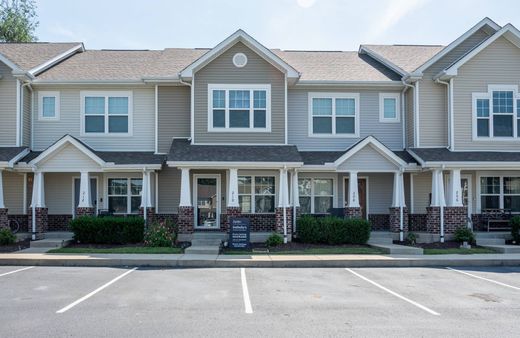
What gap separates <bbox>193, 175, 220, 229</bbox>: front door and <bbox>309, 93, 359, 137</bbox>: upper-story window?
4673 mm

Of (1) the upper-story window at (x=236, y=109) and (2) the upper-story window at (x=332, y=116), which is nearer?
(1) the upper-story window at (x=236, y=109)

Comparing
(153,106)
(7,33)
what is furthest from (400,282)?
(7,33)

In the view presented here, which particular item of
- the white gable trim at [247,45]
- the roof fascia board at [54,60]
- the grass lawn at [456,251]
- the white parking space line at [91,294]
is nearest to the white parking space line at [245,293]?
the white parking space line at [91,294]

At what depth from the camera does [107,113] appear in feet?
69.9

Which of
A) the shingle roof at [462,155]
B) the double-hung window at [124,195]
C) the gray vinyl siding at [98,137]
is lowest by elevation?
the double-hung window at [124,195]

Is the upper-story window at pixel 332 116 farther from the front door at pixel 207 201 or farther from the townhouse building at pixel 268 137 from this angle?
the front door at pixel 207 201

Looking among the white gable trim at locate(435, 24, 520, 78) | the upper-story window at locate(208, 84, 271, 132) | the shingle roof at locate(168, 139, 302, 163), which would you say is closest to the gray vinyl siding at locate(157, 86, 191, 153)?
the shingle roof at locate(168, 139, 302, 163)

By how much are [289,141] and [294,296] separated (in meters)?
11.5

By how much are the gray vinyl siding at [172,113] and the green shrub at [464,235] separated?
37.4 ft

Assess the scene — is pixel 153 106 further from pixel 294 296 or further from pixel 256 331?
pixel 256 331

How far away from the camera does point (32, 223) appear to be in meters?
19.4

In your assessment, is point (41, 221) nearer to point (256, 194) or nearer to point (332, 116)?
point (256, 194)

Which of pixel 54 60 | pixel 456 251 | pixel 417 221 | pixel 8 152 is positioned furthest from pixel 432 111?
pixel 8 152

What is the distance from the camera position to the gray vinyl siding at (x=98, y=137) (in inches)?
833
